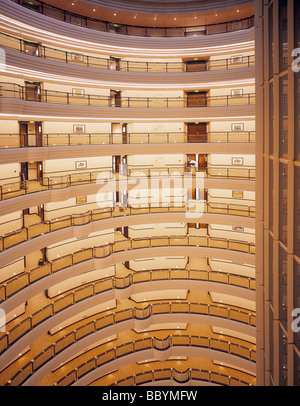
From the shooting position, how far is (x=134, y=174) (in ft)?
67.1

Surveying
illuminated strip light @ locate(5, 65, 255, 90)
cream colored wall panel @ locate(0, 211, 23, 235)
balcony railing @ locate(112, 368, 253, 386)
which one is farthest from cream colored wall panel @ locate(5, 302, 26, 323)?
illuminated strip light @ locate(5, 65, 255, 90)

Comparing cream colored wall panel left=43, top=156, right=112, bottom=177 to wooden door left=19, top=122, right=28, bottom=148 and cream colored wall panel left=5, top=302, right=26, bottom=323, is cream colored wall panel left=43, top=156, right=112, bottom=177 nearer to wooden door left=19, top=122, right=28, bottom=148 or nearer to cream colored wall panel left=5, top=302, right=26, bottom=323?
wooden door left=19, top=122, right=28, bottom=148

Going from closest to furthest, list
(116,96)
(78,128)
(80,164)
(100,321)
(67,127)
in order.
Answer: (100,321) → (67,127) → (78,128) → (80,164) → (116,96)

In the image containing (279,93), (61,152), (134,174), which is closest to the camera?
(279,93)

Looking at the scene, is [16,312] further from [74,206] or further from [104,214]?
[104,214]

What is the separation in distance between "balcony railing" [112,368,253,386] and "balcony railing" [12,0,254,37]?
712 inches

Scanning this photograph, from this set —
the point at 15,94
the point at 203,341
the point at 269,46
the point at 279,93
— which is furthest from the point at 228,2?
the point at 203,341

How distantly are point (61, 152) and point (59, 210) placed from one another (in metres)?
3.71

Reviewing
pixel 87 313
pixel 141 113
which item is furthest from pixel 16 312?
pixel 141 113

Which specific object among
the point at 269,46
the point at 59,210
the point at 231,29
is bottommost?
the point at 59,210

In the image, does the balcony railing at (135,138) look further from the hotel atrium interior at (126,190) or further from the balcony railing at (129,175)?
the balcony railing at (129,175)

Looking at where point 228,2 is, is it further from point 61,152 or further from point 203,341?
Result: point 203,341

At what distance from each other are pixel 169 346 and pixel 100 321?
4.08 meters

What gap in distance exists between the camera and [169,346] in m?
19.1
